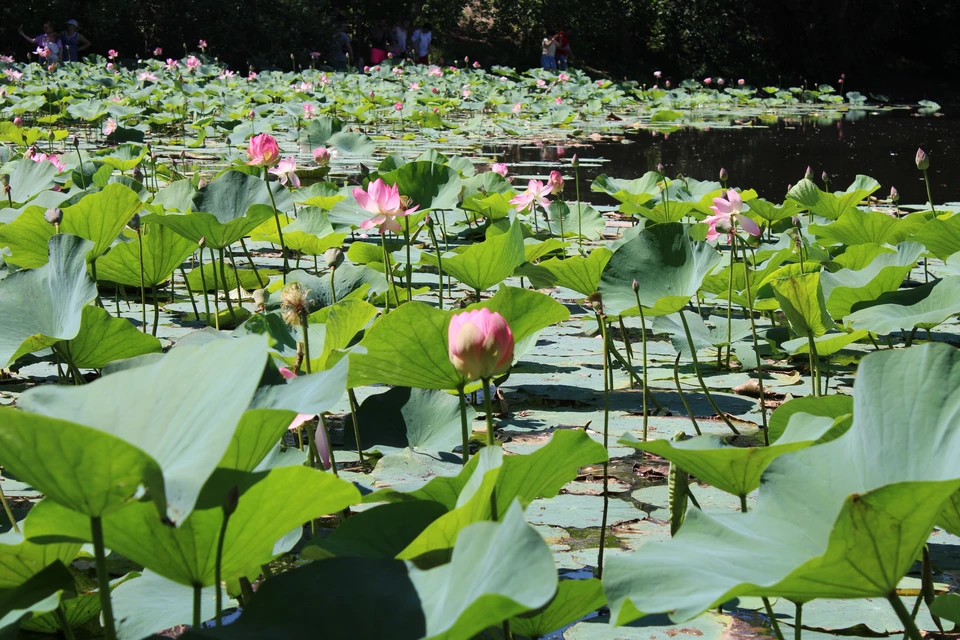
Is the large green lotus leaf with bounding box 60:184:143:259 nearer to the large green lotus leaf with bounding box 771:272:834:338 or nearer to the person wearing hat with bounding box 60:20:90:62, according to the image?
the large green lotus leaf with bounding box 771:272:834:338

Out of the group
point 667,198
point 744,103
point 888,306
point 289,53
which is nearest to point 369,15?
point 289,53

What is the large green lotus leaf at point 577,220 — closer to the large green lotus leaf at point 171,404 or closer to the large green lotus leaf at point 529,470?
the large green lotus leaf at point 529,470

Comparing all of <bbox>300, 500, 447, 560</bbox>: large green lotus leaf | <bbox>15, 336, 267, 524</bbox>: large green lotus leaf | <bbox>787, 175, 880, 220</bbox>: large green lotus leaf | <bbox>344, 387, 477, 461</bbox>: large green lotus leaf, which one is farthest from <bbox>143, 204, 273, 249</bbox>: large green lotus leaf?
<bbox>787, 175, 880, 220</bbox>: large green lotus leaf

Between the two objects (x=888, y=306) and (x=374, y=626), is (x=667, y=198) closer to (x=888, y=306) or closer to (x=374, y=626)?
(x=888, y=306)

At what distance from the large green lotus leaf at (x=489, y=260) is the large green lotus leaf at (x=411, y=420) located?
49 centimetres

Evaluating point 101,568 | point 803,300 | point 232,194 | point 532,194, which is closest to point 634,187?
point 532,194

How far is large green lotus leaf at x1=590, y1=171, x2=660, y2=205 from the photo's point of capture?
11.1ft

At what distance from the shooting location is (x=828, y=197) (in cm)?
310

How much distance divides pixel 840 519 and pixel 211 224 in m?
1.68

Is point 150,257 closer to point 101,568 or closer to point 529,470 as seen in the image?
point 529,470

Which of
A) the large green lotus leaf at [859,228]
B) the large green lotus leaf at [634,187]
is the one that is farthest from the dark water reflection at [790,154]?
the large green lotus leaf at [859,228]

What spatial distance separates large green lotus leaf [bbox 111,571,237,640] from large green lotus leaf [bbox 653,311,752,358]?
1.31 metres

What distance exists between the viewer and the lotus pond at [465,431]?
664mm

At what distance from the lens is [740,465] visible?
3.08ft
